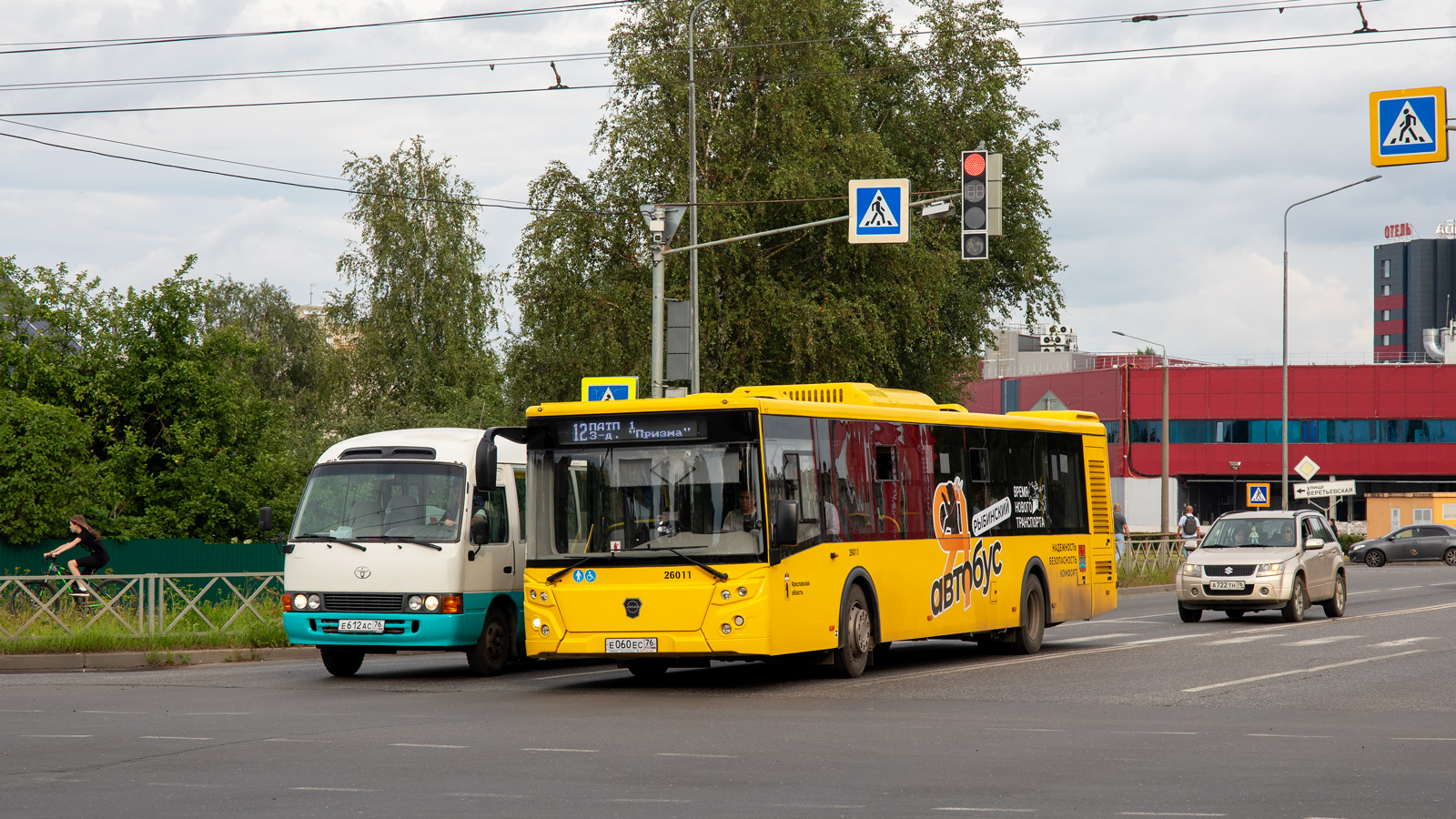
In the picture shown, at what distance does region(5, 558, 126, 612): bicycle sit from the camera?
1903cm

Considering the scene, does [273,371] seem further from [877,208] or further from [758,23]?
[877,208]

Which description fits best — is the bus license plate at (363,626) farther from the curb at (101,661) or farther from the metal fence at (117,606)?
the metal fence at (117,606)

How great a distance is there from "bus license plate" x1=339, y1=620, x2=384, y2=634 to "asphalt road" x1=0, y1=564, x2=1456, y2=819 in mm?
557

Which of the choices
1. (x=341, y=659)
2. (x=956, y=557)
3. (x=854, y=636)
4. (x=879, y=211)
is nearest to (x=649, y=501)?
(x=854, y=636)

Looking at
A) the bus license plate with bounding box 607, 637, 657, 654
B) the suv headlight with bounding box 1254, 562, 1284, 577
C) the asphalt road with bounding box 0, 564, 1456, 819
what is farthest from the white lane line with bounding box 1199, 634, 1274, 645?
the bus license plate with bounding box 607, 637, 657, 654

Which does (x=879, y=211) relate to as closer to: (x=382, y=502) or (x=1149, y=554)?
(x=382, y=502)

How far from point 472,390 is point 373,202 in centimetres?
764

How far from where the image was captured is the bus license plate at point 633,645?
48.6 ft

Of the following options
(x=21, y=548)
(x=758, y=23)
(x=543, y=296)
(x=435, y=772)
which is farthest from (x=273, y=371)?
(x=435, y=772)

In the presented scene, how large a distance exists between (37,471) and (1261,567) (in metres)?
18.9

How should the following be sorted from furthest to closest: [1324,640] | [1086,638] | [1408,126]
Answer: [1086,638] < [1324,640] < [1408,126]

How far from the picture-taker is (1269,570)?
2430 centimetres

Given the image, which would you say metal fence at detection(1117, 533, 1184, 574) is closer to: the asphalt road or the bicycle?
the asphalt road

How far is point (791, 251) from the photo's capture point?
3991 cm
